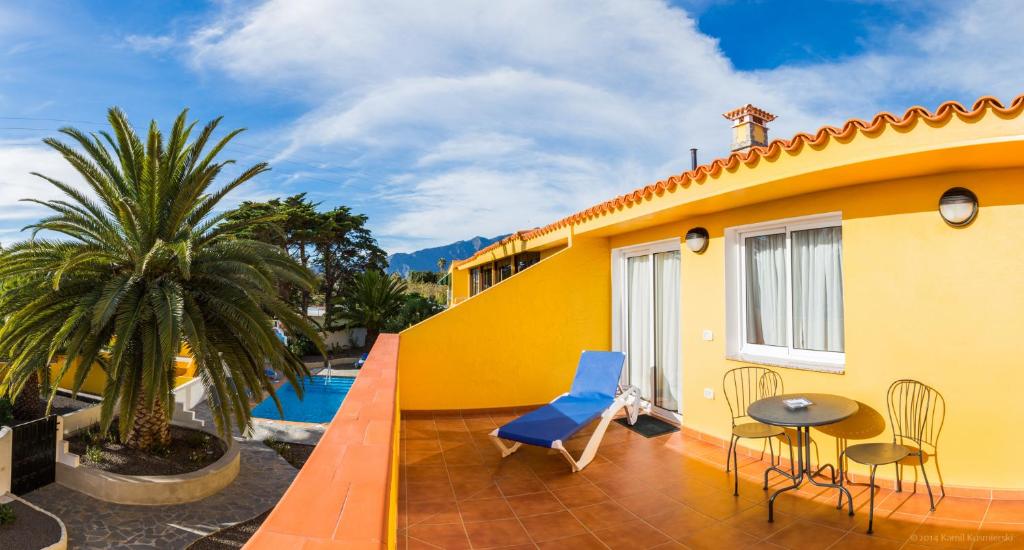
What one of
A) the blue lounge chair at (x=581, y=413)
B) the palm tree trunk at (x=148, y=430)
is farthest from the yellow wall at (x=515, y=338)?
the palm tree trunk at (x=148, y=430)

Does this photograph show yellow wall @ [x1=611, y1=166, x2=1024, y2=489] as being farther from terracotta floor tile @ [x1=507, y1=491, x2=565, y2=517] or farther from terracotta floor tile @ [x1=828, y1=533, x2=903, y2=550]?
terracotta floor tile @ [x1=507, y1=491, x2=565, y2=517]

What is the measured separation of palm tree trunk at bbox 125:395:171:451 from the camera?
11797 millimetres

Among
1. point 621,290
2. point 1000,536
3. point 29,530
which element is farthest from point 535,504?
point 29,530

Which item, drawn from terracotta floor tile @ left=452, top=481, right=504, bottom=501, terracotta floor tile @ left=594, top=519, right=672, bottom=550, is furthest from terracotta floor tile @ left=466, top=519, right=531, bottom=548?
terracotta floor tile @ left=594, top=519, right=672, bottom=550

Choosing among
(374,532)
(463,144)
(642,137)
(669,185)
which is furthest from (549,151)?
(374,532)

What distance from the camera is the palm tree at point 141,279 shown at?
29.3 ft

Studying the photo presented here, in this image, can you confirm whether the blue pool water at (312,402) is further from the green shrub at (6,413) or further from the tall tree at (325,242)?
the tall tree at (325,242)

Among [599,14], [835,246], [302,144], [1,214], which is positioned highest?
[302,144]

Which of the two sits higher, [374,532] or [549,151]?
[549,151]

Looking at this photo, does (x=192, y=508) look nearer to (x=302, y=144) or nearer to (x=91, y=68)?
(x=91, y=68)

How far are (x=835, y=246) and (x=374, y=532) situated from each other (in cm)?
627

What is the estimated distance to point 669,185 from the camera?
7008 mm

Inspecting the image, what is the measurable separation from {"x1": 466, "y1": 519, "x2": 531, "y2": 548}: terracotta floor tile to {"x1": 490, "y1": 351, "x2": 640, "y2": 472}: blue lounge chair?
1275 mm

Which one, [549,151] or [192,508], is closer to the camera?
[192,508]
